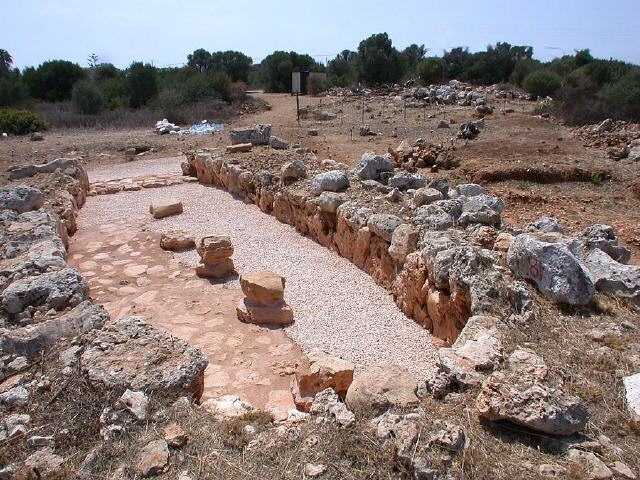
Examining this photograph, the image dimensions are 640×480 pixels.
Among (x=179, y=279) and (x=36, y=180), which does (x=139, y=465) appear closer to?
(x=179, y=279)

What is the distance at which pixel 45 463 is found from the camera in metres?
2.84

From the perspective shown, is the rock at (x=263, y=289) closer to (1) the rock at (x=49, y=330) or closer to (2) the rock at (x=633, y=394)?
(1) the rock at (x=49, y=330)

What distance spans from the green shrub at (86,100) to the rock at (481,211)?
845 inches

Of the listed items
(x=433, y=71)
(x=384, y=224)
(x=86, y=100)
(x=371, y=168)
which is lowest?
(x=384, y=224)

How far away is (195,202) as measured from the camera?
396 inches

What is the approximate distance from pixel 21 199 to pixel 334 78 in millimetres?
30823

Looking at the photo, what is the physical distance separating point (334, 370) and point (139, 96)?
82.0 feet

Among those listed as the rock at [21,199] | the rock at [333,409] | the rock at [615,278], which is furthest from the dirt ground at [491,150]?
the rock at [333,409]

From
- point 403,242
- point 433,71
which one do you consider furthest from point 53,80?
point 403,242

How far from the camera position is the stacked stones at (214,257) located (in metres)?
6.39

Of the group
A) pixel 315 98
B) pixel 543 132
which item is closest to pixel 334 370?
pixel 543 132

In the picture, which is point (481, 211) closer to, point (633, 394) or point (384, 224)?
point (384, 224)

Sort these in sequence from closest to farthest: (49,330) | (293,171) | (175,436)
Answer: (175,436) < (49,330) < (293,171)

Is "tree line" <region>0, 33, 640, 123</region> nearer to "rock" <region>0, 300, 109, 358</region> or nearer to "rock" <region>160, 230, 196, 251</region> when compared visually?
"rock" <region>160, 230, 196, 251</region>
